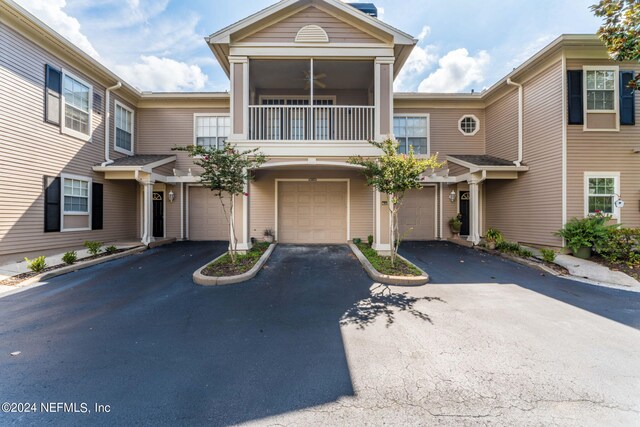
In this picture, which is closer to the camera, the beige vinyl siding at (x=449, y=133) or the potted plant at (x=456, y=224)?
the potted plant at (x=456, y=224)

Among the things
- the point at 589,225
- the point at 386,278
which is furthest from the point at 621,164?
the point at 386,278

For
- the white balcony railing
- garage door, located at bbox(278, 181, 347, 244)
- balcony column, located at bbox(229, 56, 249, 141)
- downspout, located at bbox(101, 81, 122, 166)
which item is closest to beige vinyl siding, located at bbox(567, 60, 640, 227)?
the white balcony railing

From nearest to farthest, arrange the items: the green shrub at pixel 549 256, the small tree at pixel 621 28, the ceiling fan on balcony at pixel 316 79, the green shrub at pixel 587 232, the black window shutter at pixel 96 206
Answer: the small tree at pixel 621 28
the green shrub at pixel 587 232
the green shrub at pixel 549 256
the black window shutter at pixel 96 206
the ceiling fan on balcony at pixel 316 79

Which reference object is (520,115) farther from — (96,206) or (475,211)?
(96,206)

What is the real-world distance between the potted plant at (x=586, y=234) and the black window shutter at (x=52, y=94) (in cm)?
1575

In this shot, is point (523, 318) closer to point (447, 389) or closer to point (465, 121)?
point (447, 389)

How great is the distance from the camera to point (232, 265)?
262 inches

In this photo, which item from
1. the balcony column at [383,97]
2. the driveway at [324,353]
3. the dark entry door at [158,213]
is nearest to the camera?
the driveway at [324,353]

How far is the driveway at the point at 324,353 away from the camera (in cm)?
228

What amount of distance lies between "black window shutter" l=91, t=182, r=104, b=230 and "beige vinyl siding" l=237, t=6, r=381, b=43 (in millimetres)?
7771

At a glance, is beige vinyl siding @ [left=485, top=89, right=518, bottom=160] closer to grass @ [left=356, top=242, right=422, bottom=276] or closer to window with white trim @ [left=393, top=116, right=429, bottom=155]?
window with white trim @ [left=393, top=116, right=429, bottom=155]

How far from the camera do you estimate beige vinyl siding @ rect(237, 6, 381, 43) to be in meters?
8.36

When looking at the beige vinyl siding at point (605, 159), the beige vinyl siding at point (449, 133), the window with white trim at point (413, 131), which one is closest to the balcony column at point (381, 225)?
the window with white trim at point (413, 131)

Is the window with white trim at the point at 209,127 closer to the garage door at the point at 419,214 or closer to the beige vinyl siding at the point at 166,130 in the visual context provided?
the beige vinyl siding at the point at 166,130
